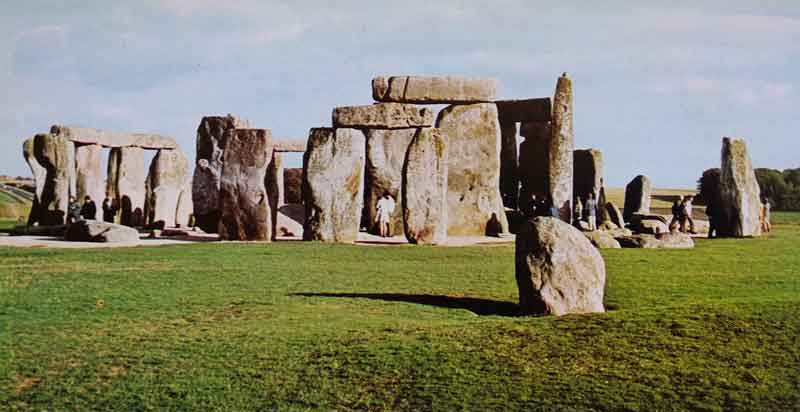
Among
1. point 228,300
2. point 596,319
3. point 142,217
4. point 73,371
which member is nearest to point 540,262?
point 596,319

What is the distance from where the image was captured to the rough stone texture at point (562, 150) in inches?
1067

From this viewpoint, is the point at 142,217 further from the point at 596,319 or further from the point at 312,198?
the point at 596,319

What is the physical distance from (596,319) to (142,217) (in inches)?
866

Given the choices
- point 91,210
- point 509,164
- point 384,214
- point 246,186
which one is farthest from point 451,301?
point 509,164

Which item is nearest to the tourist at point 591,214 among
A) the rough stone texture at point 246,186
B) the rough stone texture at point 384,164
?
the rough stone texture at point 384,164

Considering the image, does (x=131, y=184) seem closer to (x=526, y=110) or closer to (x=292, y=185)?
(x=292, y=185)

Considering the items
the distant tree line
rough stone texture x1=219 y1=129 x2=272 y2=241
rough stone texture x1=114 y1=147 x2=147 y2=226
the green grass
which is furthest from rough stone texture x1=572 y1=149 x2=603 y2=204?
the distant tree line

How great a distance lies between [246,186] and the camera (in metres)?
21.5

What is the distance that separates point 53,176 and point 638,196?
16.3 meters

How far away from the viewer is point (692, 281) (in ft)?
48.3

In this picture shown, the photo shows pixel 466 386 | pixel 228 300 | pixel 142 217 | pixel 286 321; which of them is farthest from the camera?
pixel 142 217

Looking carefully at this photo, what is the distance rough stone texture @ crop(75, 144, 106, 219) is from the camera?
28.7 m

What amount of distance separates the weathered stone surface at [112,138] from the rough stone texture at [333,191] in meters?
9.24

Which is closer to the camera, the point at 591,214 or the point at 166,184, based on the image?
the point at 591,214
